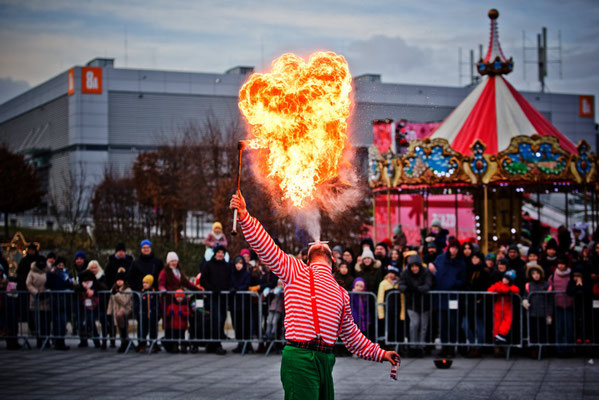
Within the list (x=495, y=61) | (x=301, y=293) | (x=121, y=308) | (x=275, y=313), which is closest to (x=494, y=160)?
(x=495, y=61)

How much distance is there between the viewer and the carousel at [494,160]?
63.0ft

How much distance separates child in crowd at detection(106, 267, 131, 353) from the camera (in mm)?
13734

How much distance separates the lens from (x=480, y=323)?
1282cm

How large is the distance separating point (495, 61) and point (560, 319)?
11567mm

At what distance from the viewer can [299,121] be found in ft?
22.5

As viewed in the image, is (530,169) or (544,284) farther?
(530,169)

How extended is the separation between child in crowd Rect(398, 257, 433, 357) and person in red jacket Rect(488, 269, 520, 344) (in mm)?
1062

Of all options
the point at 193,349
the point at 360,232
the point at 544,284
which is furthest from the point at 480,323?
the point at 360,232

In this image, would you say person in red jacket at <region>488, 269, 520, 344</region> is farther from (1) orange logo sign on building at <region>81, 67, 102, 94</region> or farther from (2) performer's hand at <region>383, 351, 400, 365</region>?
(1) orange logo sign on building at <region>81, 67, 102, 94</region>

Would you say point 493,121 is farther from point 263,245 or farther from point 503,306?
point 263,245

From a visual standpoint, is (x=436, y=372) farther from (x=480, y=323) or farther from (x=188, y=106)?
(x=188, y=106)

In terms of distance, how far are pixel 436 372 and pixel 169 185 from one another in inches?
1277

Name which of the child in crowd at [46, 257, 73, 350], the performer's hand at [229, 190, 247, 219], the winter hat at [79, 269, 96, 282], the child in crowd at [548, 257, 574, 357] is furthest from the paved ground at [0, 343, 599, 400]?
the performer's hand at [229, 190, 247, 219]

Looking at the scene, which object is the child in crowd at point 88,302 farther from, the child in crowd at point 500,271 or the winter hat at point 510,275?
the winter hat at point 510,275
